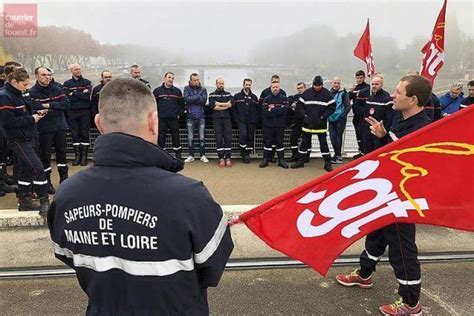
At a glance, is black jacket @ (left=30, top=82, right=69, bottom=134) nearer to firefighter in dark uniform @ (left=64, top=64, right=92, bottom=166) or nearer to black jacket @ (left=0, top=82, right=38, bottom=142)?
black jacket @ (left=0, top=82, right=38, bottom=142)

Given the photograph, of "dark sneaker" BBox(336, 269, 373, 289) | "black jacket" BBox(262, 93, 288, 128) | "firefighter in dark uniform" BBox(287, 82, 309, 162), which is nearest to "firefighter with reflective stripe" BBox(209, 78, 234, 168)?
"black jacket" BBox(262, 93, 288, 128)

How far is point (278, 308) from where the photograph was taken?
353 cm

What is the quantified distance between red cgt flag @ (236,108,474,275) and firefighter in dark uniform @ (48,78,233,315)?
973 millimetres

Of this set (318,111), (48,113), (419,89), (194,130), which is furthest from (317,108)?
(419,89)

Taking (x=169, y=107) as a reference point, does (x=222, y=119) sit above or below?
below

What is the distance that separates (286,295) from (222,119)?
5038 mm

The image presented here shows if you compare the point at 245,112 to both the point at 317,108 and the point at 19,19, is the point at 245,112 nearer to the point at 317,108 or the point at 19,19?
the point at 317,108

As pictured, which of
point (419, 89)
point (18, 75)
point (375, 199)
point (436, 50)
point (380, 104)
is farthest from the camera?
point (380, 104)

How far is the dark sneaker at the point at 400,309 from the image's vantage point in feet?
10.7

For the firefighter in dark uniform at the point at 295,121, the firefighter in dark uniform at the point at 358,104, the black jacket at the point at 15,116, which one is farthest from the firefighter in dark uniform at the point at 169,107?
the firefighter in dark uniform at the point at 358,104

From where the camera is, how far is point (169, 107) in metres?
8.12

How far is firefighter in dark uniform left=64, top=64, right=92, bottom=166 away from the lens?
25.9ft

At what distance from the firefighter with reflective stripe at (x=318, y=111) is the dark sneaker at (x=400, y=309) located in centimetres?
460

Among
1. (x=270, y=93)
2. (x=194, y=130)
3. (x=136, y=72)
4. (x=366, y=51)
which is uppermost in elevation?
(x=366, y=51)
